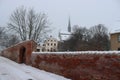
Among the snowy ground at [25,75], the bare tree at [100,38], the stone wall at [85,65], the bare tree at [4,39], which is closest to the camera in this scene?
the stone wall at [85,65]

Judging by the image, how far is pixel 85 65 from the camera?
456 inches

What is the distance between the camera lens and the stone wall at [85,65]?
31.3 ft

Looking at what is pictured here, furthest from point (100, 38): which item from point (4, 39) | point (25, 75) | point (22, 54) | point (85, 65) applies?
point (85, 65)

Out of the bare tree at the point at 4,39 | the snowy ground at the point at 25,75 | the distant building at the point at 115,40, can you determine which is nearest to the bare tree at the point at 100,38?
the distant building at the point at 115,40

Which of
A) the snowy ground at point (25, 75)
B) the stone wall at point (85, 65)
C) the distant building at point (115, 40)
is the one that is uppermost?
the distant building at point (115, 40)

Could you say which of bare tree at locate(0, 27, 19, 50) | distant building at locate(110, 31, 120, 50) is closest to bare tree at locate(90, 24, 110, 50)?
distant building at locate(110, 31, 120, 50)

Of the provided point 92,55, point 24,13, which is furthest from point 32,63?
point 24,13

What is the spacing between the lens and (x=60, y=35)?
103688 mm

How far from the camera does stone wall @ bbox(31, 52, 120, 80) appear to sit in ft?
31.3

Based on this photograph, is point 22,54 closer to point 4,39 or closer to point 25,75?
point 25,75

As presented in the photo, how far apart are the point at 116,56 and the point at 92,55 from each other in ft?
6.10

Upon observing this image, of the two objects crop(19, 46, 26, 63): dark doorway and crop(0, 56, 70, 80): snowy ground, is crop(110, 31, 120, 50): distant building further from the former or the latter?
crop(0, 56, 70, 80): snowy ground

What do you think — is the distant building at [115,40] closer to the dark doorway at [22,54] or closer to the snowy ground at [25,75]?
the dark doorway at [22,54]

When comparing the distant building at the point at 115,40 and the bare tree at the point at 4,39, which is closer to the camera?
the distant building at the point at 115,40
